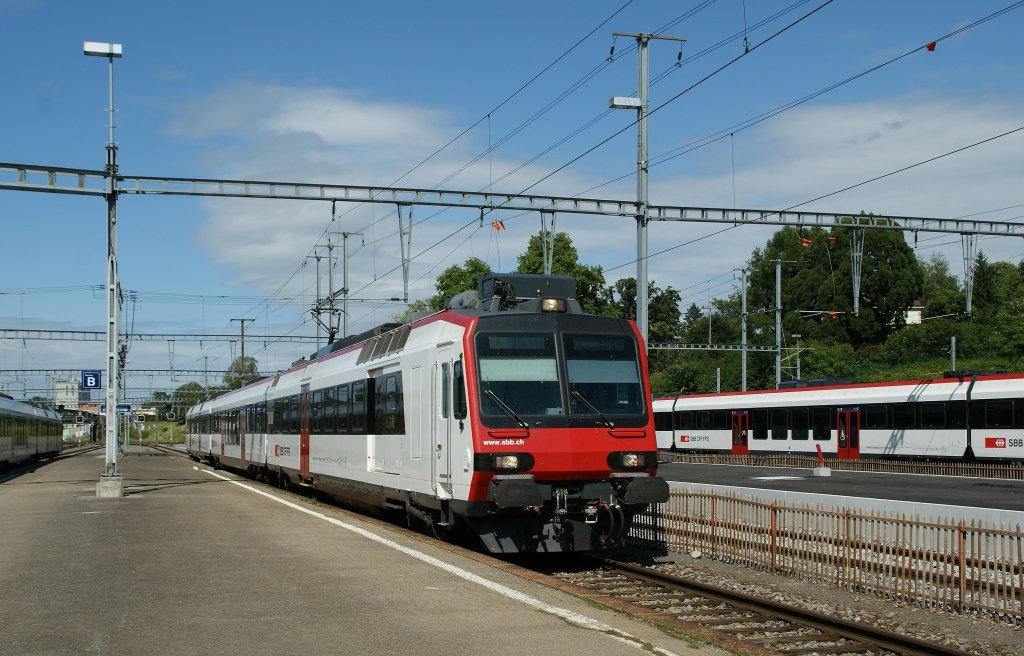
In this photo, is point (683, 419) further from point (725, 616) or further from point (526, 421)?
point (725, 616)

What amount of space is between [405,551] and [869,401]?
94.7 ft

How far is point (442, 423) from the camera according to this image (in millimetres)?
14500

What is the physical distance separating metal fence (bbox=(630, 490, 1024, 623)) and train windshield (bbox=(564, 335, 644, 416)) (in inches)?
98.8

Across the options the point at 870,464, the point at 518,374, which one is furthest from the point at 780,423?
the point at 518,374

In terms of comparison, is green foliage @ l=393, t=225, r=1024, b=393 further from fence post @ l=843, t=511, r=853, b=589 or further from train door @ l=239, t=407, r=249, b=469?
fence post @ l=843, t=511, r=853, b=589

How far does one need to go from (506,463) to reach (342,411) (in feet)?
29.0

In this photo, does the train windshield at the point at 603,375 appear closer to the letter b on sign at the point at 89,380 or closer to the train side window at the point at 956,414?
the train side window at the point at 956,414

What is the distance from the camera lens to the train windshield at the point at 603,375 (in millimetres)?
13883

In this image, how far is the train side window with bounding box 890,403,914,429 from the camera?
37.1m

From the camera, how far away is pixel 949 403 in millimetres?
35281

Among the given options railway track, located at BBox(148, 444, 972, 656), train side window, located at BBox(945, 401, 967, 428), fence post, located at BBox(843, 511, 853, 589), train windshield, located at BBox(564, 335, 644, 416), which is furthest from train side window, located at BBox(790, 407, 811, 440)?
fence post, located at BBox(843, 511, 853, 589)

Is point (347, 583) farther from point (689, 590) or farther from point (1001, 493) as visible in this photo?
point (1001, 493)

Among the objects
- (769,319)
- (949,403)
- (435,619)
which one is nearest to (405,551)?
(435,619)

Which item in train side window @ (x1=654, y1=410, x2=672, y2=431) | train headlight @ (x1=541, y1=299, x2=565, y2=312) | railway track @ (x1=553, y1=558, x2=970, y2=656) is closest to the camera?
railway track @ (x1=553, y1=558, x2=970, y2=656)
